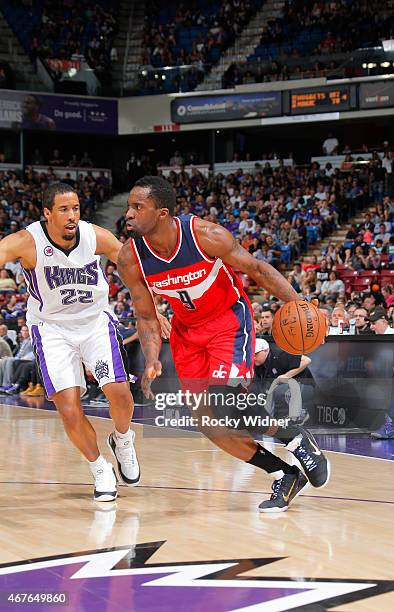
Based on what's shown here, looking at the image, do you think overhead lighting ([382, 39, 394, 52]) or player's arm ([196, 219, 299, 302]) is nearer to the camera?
player's arm ([196, 219, 299, 302])

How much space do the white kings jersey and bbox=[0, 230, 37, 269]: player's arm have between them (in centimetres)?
4

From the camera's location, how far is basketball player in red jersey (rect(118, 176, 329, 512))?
5.28 m

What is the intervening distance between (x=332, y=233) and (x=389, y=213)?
1.95 meters

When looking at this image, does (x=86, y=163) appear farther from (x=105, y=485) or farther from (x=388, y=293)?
(x=105, y=485)

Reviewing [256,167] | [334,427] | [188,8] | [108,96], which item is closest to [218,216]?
[256,167]

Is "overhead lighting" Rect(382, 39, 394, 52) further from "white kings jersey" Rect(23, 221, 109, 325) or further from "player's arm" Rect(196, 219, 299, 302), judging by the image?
"player's arm" Rect(196, 219, 299, 302)

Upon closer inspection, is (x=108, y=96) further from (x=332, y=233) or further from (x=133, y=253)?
(x=133, y=253)

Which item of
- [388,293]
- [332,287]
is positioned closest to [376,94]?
[332,287]

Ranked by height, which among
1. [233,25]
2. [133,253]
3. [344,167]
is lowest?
[133,253]

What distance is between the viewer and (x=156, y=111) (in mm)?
28625

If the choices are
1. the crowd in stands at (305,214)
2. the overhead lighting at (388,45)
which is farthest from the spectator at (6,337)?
the overhead lighting at (388,45)

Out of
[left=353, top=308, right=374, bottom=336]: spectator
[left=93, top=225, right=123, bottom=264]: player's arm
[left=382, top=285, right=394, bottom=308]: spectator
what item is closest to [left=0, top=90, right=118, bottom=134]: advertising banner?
[left=382, top=285, right=394, bottom=308]: spectator

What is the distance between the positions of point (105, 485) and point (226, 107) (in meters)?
21.5

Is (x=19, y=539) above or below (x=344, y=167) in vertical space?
below
